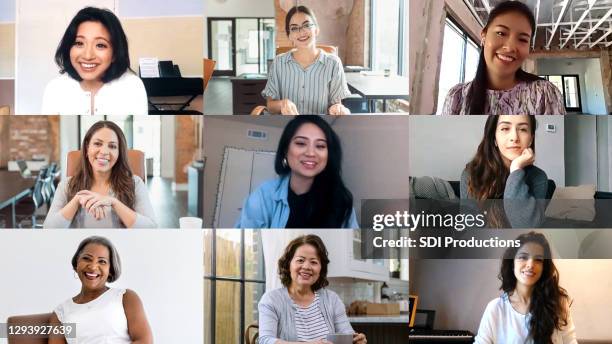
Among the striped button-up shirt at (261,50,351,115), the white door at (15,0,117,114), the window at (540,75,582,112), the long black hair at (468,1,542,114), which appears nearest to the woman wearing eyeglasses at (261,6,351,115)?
the striped button-up shirt at (261,50,351,115)

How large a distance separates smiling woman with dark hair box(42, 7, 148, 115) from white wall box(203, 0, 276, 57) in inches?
13.9

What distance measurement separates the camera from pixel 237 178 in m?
3.39

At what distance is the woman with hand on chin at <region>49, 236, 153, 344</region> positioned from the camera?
344 centimetres

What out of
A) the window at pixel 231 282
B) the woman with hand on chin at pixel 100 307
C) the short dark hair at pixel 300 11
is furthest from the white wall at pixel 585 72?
the woman with hand on chin at pixel 100 307

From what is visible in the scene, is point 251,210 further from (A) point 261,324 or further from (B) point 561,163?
(B) point 561,163

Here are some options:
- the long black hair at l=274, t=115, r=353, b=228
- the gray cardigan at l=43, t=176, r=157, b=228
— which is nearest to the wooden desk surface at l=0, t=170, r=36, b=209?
the gray cardigan at l=43, t=176, r=157, b=228

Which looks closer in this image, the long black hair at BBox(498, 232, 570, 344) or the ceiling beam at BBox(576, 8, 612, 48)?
the ceiling beam at BBox(576, 8, 612, 48)

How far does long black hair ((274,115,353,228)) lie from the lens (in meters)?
3.39

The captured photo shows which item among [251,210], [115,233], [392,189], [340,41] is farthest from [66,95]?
[392,189]

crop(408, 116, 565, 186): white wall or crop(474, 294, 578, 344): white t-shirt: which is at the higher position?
crop(408, 116, 565, 186): white wall

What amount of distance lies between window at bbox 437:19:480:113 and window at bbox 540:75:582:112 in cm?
30

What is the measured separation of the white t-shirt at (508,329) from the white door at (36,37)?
6.73 feet

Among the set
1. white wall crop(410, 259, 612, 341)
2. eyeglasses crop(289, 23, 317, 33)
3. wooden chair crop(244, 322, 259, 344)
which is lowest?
wooden chair crop(244, 322, 259, 344)

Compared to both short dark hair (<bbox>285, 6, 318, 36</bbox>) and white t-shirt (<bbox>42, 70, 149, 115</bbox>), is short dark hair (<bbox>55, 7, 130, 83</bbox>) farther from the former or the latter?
short dark hair (<bbox>285, 6, 318, 36</bbox>)
